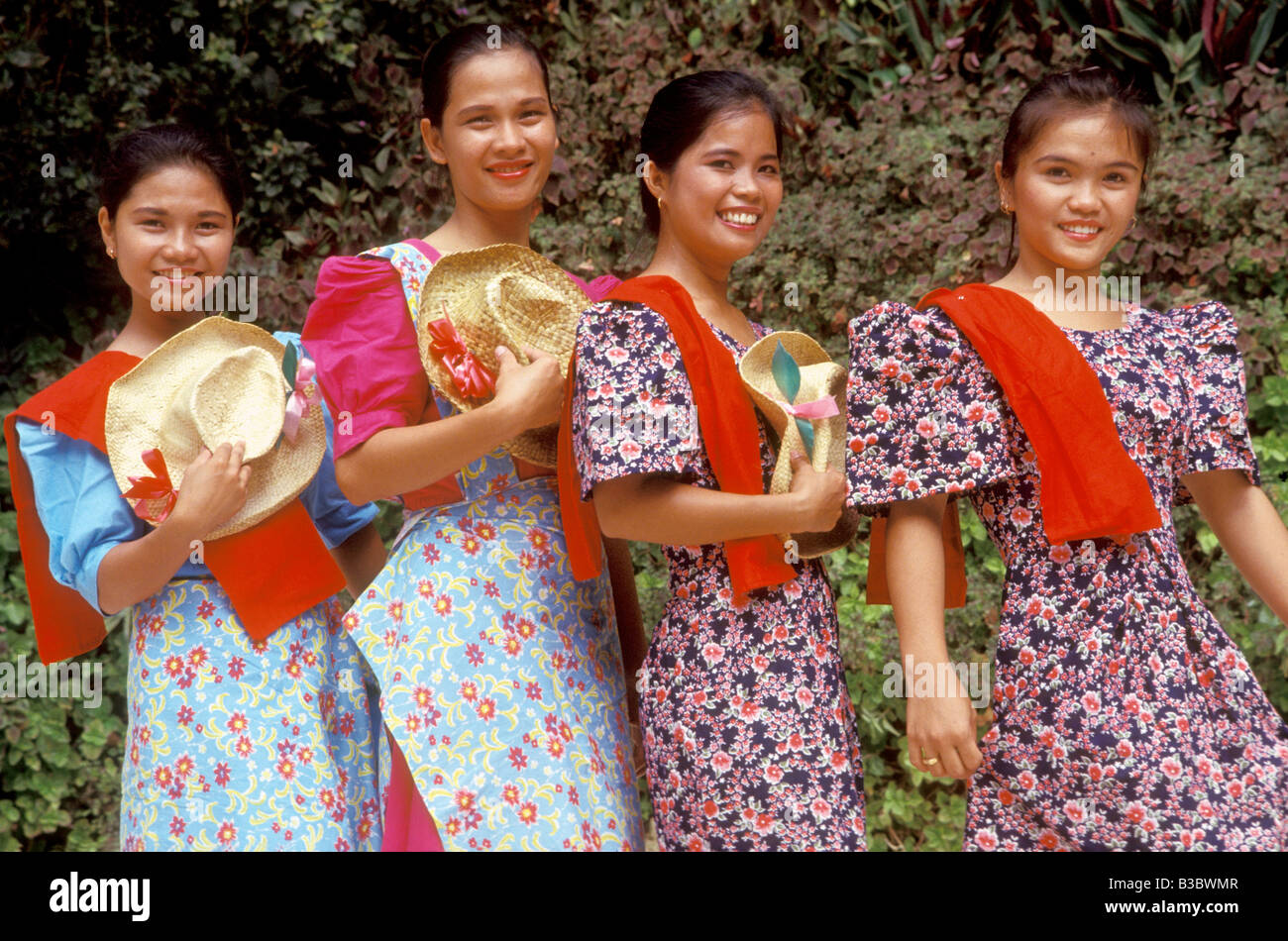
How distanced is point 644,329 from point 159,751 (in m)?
1.16

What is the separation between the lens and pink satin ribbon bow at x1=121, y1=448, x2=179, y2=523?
253 cm

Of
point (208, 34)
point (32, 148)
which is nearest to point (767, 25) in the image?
point (208, 34)

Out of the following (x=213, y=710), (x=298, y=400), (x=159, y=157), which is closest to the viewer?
(x=213, y=710)

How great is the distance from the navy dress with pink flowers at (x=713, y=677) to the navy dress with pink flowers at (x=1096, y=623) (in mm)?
235

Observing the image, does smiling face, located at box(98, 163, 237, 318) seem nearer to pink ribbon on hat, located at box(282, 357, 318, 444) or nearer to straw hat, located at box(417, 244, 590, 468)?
pink ribbon on hat, located at box(282, 357, 318, 444)

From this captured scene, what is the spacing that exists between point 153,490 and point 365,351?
490mm

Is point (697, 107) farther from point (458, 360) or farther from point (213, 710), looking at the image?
point (213, 710)

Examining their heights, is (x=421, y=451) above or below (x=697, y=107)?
below

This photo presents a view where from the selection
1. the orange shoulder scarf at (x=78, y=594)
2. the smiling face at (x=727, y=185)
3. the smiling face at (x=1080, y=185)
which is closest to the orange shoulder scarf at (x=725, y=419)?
the smiling face at (x=727, y=185)

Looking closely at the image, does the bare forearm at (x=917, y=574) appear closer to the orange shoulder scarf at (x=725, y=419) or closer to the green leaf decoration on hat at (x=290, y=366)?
the orange shoulder scarf at (x=725, y=419)

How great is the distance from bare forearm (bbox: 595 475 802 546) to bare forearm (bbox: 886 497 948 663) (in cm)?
18

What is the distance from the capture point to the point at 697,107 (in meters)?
2.45

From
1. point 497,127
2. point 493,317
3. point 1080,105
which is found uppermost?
point 497,127

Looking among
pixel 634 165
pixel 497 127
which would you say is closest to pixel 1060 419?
pixel 497 127
